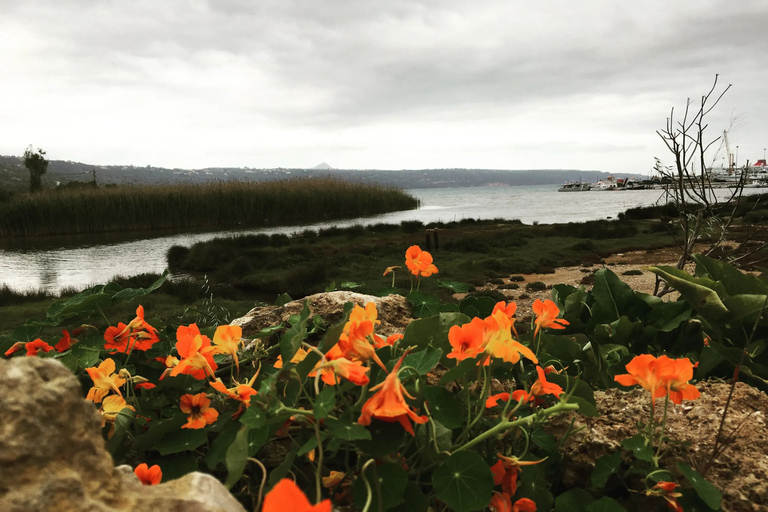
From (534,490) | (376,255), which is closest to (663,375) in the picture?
(534,490)

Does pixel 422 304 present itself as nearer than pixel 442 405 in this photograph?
No

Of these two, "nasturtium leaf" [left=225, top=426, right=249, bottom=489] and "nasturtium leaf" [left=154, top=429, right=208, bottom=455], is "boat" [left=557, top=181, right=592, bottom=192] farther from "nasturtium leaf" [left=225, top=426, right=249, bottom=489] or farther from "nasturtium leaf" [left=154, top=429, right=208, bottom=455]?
"nasturtium leaf" [left=225, top=426, right=249, bottom=489]

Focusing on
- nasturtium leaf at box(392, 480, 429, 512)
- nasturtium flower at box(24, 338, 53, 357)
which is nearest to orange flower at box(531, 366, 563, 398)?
nasturtium leaf at box(392, 480, 429, 512)

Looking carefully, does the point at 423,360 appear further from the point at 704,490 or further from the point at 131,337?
the point at 131,337

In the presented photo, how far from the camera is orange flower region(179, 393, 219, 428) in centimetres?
73

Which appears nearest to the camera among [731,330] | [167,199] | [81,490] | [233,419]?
[81,490]

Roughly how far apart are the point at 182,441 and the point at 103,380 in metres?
0.18

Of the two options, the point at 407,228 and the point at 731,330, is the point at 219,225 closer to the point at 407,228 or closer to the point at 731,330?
the point at 407,228

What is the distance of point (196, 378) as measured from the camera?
2.68ft

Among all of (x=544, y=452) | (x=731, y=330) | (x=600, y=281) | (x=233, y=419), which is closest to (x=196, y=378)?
(x=233, y=419)

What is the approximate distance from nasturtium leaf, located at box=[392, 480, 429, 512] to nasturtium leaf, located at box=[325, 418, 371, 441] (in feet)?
0.38

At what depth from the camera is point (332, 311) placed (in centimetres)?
124

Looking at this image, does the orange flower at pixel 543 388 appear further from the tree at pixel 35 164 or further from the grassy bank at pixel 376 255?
the tree at pixel 35 164

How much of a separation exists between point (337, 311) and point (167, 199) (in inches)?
999
